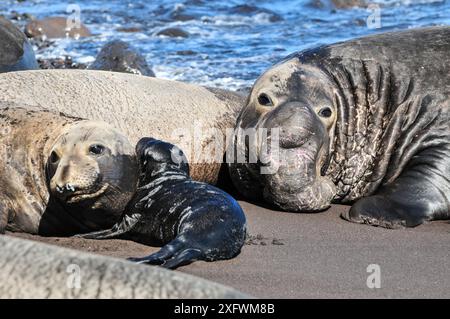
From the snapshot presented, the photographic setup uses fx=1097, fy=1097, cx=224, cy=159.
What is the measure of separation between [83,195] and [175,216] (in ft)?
1.92

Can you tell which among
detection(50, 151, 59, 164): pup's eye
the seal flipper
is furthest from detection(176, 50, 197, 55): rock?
detection(50, 151, 59, 164): pup's eye

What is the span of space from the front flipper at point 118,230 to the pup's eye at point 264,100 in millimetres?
1706

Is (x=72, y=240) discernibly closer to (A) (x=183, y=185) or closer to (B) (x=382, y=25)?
(A) (x=183, y=185)

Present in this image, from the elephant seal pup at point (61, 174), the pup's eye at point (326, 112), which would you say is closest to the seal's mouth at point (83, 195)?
the elephant seal pup at point (61, 174)

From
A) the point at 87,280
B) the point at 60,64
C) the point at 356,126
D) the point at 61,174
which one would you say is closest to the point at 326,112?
the point at 356,126

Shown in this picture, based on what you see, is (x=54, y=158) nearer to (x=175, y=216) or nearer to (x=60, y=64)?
(x=175, y=216)

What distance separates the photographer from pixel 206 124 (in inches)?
341

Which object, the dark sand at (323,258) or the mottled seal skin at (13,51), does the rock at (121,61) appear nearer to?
the mottled seal skin at (13,51)

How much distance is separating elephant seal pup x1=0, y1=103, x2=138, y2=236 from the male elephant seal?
129 cm

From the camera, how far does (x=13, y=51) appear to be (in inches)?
432

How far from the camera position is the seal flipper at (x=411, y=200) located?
7402mm

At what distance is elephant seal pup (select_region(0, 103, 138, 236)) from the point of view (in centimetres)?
670
